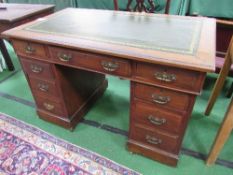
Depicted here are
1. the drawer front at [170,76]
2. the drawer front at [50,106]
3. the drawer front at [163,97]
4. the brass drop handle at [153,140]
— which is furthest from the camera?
the drawer front at [50,106]

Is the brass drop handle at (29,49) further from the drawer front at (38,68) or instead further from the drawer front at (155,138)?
the drawer front at (155,138)

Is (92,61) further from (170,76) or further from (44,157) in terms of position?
(44,157)

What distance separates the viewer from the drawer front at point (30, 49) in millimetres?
1176

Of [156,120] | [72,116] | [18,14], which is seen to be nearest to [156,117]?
[156,120]

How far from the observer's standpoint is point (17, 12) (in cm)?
173

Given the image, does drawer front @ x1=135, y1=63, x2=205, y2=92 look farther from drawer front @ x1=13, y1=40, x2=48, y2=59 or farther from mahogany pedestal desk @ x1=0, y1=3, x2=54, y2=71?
mahogany pedestal desk @ x1=0, y1=3, x2=54, y2=71

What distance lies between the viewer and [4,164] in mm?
1308

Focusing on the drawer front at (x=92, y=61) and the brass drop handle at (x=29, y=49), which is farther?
the brass drop handle at (x=29, y=49)

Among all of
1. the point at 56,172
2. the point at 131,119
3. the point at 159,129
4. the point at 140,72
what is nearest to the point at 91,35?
the point at 140,72

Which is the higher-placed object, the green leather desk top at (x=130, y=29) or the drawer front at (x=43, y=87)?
the green leather desk top at (x=130, y=29)

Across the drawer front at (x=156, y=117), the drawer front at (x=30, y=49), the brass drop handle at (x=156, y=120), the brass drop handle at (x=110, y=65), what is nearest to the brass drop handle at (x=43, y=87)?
the drawer front at (x=30, y=49)

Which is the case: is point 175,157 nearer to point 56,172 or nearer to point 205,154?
point 205,154

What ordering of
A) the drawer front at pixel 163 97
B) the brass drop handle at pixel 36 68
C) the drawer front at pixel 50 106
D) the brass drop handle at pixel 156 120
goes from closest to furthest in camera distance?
the drawer front at pixel 163 97 < the brass drop handle at pixel 156 120 < the brass drop handle at pixel 36 68 < the drawer front at pixel 50 106

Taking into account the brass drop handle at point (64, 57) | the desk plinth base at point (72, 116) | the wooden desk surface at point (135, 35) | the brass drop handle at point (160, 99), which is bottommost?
the desk plinth base at point (72, 116)
